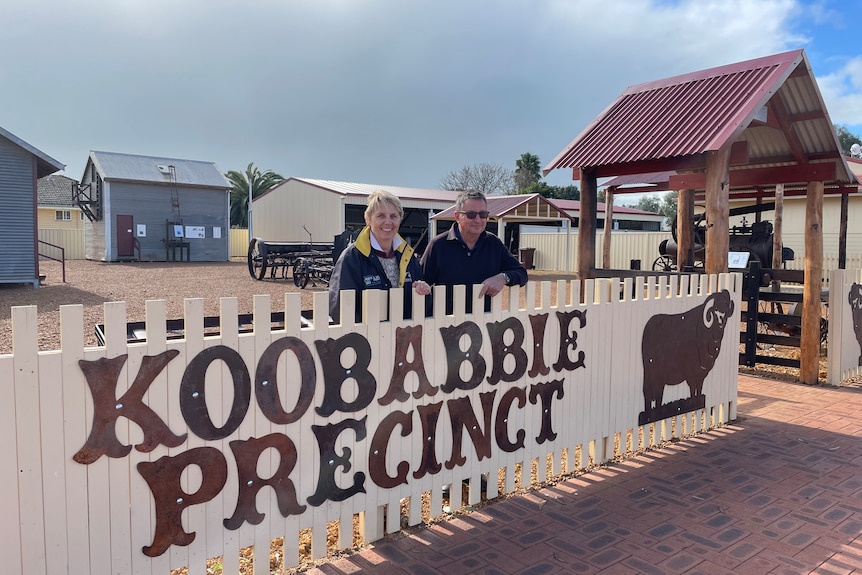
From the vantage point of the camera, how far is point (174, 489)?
93.9 inches

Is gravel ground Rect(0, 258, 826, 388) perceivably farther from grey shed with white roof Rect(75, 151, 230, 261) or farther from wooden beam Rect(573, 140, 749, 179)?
grey shed with white roof Rect(75, 151, 230, 261)

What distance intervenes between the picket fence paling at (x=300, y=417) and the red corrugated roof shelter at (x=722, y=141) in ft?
5.93

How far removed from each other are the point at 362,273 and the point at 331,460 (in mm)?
933

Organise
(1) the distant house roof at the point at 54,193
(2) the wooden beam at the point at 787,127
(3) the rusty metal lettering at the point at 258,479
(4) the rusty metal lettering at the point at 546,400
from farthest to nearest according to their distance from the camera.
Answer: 1. (1) the distant house roof at the point at 54,193
2. (2) the wooden beam at the point at 787,127
3. (4) the rusty metal lettering at the point at 546,400
4. (3) the rusty metal lettering at the point at 258,479

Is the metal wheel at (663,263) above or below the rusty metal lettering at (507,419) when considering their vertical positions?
above

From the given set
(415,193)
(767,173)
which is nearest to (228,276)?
(415,193)

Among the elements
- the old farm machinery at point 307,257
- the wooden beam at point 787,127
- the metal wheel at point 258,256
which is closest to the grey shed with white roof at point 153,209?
the metal wheel at point 258,256

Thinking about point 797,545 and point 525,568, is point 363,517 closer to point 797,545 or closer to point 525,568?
point 525,568

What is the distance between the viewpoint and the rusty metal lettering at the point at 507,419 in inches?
142

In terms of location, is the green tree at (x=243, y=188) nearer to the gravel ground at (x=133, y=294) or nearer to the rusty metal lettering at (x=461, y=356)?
the gravel ground at (x=133, y=294)

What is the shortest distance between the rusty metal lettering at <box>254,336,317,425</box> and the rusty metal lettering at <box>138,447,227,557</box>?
0.27 meters

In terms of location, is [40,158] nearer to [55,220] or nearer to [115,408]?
[115,408]

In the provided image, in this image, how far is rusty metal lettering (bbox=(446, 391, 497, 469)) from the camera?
3.39 m

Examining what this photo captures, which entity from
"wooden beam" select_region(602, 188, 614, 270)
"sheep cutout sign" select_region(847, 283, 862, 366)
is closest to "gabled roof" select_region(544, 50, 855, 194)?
"sheep cutout sign" select_region(847, 283, 862, 366)
